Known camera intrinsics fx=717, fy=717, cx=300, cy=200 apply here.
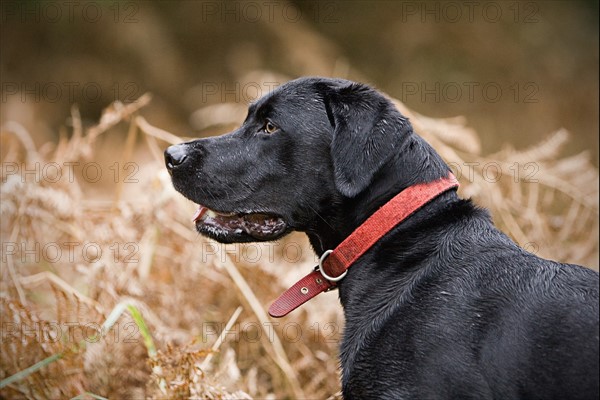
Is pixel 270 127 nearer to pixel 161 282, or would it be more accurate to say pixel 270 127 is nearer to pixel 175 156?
pixel 175 156

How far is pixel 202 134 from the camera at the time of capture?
10836mm

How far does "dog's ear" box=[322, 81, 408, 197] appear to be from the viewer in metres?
3.06

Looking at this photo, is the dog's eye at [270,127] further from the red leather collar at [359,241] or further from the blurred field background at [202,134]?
the blurred field background at [202,134]

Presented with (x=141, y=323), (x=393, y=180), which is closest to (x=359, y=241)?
(x=393, y=180)

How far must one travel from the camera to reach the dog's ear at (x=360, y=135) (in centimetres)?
306

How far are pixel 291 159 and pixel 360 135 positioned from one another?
37 centimetres

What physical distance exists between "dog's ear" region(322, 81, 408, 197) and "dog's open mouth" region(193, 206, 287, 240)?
465mm

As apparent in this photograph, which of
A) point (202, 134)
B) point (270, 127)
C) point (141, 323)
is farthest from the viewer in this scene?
point (202, 134)

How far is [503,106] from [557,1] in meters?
2.59

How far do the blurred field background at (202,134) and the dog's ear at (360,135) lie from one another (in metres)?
1.19

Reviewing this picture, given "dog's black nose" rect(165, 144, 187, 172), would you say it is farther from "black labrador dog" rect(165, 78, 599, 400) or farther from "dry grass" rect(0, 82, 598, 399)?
"dry grass" rect(0, 82, 598, 399)

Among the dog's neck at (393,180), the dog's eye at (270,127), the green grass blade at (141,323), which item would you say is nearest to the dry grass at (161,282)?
the green grass blade at (141,323)

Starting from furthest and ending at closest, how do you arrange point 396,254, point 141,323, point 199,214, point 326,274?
point 141,323 → point 199,214 → point 326,274 → point 396,254

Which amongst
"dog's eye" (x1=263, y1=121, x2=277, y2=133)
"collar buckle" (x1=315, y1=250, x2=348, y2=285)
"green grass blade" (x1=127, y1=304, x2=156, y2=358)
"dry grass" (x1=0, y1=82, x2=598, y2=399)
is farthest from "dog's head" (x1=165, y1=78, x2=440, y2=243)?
"dry grass" (x1=0, y1=82, x2=598, y2=399)
